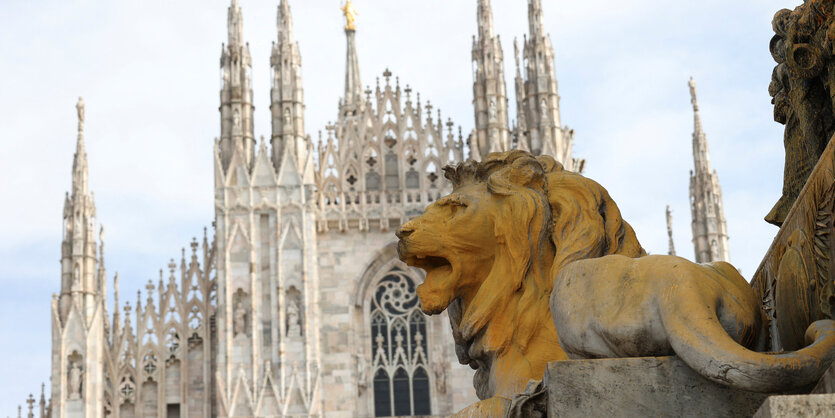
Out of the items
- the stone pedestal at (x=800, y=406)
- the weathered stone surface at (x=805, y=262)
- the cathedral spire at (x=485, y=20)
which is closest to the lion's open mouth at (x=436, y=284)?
the weathered stone surface at (x=805, y=262)

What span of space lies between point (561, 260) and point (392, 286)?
18.7 meters

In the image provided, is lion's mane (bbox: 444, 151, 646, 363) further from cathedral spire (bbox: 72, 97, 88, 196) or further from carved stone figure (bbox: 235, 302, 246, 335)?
cathedral spire (bbox: 72, 97, 88, 196)

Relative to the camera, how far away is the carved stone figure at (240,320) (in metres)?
20.4

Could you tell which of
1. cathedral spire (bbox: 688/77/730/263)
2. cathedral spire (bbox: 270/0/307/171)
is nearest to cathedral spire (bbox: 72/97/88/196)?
cathedral spire (bbox: 270/0/307/171)

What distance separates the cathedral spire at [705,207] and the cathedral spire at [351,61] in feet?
28.5

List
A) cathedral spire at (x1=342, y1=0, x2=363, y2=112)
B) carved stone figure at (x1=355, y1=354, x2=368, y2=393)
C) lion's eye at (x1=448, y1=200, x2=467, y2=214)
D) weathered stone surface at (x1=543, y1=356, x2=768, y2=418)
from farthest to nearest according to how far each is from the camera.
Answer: cathedral spire at (x1=342, y1=0, x2=363, y2=112), carved stone figure at (x1=355, y1=354, x2=368, y2=393), lion's eye at (x1=448, y1=200, x2=467, y2=214), weathered stone surface at (x1=543, y1=356, x2=768, y2=418)

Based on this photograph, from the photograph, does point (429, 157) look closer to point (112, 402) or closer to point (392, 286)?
point (392, 286)

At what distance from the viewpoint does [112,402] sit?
20.5m

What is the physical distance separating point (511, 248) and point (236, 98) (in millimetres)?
19016

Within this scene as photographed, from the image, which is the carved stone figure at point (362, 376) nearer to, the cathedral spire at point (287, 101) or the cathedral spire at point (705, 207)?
the cathedral spire at point (287, 101)

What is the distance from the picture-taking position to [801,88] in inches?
115

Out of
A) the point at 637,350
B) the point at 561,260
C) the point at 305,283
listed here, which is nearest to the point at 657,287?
the point at 637,350

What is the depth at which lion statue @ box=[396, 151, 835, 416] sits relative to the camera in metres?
2.51

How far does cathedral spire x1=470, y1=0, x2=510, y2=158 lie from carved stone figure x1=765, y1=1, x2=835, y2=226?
60.1 ft
